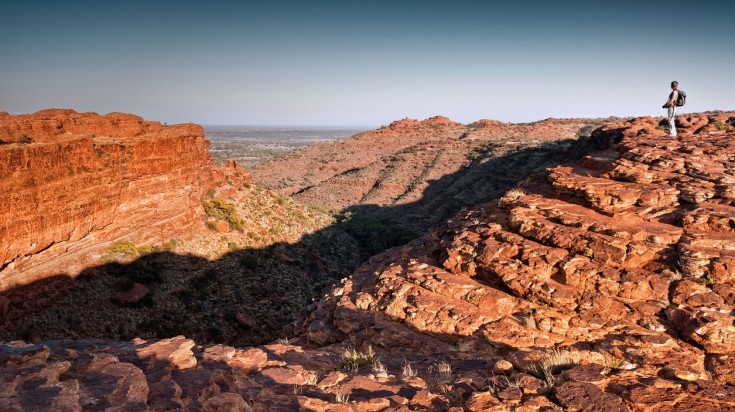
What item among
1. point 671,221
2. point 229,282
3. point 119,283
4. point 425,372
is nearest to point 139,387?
point 425,372

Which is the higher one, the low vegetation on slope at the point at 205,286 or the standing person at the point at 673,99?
the standing person at the point at 673,99

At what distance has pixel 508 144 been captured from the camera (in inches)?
2206

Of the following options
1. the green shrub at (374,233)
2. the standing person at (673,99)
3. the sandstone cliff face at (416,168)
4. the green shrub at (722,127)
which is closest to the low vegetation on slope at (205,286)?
the green shrub at (374,233)

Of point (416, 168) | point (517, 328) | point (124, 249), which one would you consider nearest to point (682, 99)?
point (517, 328)

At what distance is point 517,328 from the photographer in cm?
962

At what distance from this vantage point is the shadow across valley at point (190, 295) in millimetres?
15156

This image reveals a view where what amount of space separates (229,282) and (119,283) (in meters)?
4.95

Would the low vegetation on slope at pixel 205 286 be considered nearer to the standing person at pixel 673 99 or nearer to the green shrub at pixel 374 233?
the green shrub at pixel 374 233

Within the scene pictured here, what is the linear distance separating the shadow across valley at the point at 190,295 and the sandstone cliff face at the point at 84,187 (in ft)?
3.48

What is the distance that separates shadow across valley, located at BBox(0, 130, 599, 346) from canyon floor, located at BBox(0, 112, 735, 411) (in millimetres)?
585

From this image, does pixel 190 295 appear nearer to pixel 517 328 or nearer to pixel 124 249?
pixel 124 249

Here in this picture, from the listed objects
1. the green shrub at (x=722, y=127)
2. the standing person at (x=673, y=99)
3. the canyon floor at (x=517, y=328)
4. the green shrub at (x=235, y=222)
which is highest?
the standing person at (x=673, y=99)

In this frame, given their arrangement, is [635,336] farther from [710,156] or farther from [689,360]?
[710,156]

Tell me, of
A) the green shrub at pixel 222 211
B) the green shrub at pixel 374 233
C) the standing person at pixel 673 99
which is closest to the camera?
the standing person at pixel 673 99
